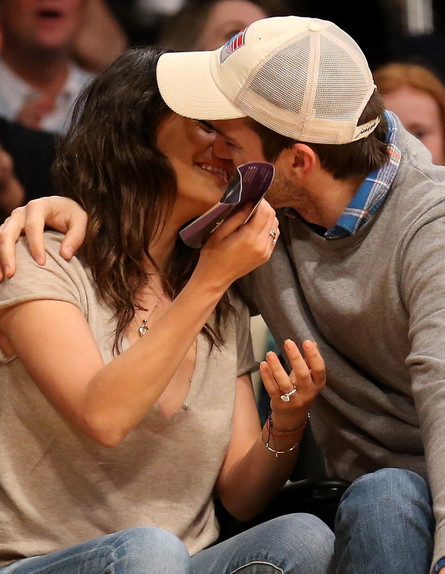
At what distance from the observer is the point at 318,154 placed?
5.68 ft

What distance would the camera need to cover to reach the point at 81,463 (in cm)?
159

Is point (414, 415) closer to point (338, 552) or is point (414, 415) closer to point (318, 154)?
point (338, 552)

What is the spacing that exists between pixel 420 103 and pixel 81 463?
2.06 meters

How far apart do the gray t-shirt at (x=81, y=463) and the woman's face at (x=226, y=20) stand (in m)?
1.84

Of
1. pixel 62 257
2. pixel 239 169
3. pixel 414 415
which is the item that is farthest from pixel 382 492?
pixel 62 257

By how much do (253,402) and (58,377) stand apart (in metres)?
0.50

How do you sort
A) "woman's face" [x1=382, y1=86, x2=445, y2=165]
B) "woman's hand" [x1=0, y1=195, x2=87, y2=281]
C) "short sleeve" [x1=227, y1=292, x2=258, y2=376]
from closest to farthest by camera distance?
"woman's hand" [x1=0, y1=195, x2=87, y2=281]
"short sleeve" [x1=227, y1=292, x2=258, y2=376]
"woman's face" [x1=382, y1=86, x2=445, y2=165]

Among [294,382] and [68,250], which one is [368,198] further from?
[68,250]

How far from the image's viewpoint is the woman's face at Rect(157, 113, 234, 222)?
5.64 ft

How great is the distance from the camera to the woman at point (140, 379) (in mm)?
1440

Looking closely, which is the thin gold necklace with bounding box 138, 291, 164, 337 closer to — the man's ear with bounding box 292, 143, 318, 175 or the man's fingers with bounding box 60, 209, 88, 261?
the man's fingers with bounding box 60, 209, 88, 261

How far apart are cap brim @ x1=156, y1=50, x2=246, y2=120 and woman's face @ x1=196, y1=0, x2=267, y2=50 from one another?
61.8 inches

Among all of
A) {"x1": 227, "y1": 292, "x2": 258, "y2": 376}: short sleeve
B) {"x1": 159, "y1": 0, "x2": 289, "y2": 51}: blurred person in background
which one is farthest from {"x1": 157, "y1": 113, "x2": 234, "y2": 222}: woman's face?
{"x1": 159, "y1": 0, "x2": 289, "y2": 51}: blurred person in background

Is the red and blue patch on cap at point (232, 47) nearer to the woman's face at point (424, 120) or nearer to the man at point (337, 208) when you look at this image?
the man at point (337, 208)
